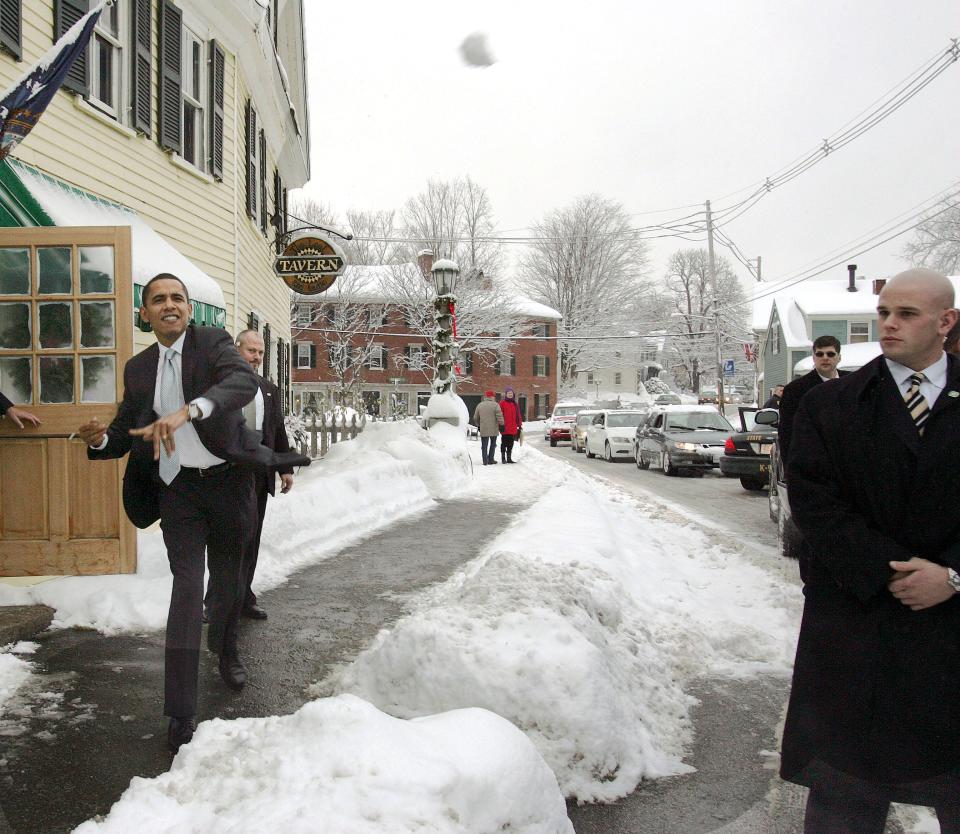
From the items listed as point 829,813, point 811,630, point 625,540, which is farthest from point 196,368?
point 625,540

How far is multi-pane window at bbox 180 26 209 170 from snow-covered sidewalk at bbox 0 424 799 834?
19.0ft

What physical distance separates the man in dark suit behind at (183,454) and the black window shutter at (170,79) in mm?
7494

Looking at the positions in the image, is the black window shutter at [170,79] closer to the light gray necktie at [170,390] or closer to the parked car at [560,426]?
the light gray necktie at [170,390]

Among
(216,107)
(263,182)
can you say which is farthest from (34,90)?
(263,182)

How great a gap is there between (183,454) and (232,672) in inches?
51.3

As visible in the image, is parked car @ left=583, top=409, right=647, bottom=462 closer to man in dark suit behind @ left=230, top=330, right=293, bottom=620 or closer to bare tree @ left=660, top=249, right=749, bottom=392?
man in dark suit behind @ left=230, top=330, right=293, bottom=620

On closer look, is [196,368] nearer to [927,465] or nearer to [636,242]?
[927,465]

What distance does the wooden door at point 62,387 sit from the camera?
5852 mm

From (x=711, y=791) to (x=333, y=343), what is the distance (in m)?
51.4

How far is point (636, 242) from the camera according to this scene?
58.3m

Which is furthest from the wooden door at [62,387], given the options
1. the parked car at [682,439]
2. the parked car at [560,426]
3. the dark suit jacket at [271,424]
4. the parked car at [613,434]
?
the parked car at [560,426]

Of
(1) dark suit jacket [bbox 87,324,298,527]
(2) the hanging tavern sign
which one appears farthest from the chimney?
(1) dark suit jacket [bbox 87,324,298,527]

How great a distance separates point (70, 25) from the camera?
26.4 feet

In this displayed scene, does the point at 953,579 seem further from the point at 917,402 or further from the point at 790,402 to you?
the point at 790,402
